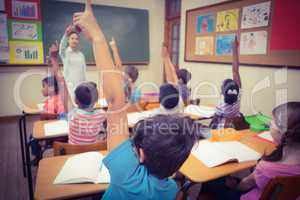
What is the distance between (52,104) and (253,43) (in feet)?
9.14

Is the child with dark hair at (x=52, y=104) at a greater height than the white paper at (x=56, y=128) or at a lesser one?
greater

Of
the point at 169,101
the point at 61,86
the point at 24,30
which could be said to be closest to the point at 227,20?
the point at 169,101

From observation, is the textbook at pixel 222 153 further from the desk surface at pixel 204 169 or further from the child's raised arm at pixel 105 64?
the child's raised arm at pixel 105 64

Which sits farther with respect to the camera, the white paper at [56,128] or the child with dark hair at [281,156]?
the white paper at [56,128]

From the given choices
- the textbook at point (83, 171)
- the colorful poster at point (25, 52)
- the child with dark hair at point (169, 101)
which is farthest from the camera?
the colorful poster at point (25, 52)

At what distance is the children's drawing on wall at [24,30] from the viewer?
433 cm

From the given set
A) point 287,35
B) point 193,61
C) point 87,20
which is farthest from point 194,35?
point 87,20

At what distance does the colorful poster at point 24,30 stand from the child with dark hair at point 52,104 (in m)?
2.03

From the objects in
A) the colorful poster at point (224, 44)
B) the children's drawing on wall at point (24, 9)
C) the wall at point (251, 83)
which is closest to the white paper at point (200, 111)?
the wall at point (251, 83)

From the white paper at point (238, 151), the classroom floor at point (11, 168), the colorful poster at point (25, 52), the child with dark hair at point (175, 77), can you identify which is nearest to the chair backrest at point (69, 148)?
the white paper at point (238, 151)

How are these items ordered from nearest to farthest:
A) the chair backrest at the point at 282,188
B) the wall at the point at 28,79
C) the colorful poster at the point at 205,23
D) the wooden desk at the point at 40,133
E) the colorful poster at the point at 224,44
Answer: the chair backrest at the point at 282,188, the wooden desk at the point at 40,133, the colorful poster at the point at 224,44, the colorful poster at the point at 205,23, the wall at the point at 28,79

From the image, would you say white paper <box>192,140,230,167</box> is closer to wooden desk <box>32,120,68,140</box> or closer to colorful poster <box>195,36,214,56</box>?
wooden desk <box>32,120,68,140</box>

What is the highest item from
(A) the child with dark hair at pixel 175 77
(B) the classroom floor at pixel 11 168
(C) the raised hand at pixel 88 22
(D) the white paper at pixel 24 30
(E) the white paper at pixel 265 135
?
(D) the white paper at pixel 24 30

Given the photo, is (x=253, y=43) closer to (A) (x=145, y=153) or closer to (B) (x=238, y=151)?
(B) (x=238, y=151)
